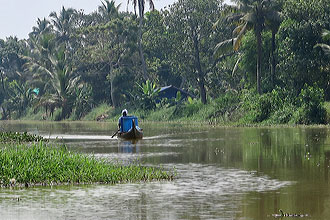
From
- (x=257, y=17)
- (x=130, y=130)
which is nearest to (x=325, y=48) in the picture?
(x=257, y=17)

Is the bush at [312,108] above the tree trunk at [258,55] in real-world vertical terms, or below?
below

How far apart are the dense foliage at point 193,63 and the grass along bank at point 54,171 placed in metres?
31.2

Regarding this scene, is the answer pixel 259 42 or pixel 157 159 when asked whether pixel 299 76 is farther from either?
pixel 157 159

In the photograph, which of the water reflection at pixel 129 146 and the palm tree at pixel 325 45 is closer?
the water reflection at pixel 129 146

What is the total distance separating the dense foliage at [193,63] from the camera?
168 feet

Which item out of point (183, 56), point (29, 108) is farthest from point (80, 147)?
point (29, 108)

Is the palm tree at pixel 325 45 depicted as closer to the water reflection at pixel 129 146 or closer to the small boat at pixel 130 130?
the small boat at pixel 130 130

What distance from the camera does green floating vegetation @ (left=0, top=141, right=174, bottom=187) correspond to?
1752 cm

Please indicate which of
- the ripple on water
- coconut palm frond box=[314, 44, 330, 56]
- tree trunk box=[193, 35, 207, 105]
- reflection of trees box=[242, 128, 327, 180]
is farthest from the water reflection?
tree trunk box=[193, 35, 207, 105]

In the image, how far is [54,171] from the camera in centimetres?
1798

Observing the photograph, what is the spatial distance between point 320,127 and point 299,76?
885 centimetres

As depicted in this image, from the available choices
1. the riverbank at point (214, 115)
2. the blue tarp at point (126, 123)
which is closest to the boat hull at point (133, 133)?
the blue tarp at point (126, 123)

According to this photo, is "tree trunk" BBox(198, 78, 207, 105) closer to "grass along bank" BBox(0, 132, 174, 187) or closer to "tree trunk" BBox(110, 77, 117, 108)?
"tree trunk" BBox(110, 77, 117, 108)

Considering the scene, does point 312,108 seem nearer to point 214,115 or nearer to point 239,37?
point 239,37
